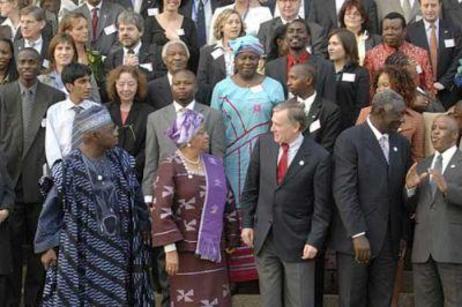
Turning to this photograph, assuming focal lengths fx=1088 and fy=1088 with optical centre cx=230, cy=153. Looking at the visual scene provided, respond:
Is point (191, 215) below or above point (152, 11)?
below

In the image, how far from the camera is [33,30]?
11.4 m

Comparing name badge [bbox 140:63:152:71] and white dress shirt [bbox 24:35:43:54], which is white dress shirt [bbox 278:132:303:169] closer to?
name badge [bbox 140:63:152:71]

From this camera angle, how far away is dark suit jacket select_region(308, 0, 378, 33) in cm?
1219

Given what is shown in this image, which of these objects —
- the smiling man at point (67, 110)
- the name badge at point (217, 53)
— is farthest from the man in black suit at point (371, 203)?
the name badge at point (217, 53)

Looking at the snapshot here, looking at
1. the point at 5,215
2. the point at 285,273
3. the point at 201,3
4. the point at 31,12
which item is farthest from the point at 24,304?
the point at 201,3

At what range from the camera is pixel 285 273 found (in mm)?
8711

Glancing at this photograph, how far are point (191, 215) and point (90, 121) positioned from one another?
45.6 inches

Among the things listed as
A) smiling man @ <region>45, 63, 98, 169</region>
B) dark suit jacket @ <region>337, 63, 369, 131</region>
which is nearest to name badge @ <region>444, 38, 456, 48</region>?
dark suit jacket @ <region>337, 63, 369, 131</region>

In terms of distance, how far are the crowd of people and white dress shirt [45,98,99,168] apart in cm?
2

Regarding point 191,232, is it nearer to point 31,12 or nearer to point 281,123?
point 281,123

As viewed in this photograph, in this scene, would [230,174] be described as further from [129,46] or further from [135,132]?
[129,46]

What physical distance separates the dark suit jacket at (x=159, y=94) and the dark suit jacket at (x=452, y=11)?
3.71m

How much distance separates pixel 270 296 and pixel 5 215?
2.30 m

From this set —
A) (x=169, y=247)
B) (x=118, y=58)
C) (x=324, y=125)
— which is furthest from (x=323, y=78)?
(x=169, y=247)
